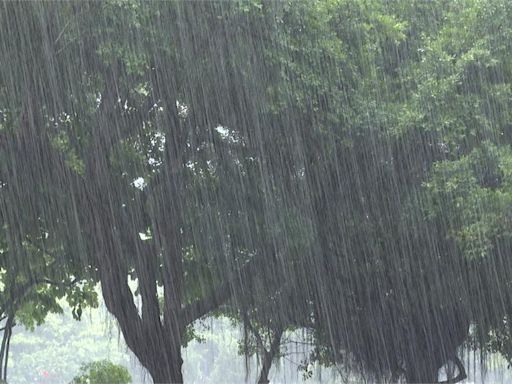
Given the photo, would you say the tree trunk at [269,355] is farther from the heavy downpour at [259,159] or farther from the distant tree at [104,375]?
the distant tree at [104,375]

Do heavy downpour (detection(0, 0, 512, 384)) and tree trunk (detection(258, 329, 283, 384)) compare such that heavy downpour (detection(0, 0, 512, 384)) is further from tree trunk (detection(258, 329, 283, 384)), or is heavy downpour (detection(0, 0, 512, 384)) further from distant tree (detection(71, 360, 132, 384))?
tree trunk (detection(258, 329, 283, 384))

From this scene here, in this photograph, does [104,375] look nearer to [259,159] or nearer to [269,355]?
[259,159]

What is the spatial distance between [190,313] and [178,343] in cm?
50

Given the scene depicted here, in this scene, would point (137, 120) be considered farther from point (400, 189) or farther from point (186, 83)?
point (400, 189)

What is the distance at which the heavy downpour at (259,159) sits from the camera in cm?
1399

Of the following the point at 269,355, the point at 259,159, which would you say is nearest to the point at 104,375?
the point at 259,159

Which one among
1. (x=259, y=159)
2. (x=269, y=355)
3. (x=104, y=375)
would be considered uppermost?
(x=259, y=159)

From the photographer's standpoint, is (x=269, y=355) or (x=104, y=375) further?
(x=269, y=355)

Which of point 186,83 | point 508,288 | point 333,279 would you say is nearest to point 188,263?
point 333,279

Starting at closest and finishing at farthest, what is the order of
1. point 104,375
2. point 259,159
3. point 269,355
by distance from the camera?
Result: point 259,159, point 104,375, point 269,355

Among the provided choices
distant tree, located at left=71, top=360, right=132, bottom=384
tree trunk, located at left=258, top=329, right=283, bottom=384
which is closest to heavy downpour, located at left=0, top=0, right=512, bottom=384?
distant tree, located at left=71, top=360, right=132, bottom=384

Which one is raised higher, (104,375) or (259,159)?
(259,159)

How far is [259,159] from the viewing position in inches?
602

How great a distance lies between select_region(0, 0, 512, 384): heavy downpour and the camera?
14.0m
